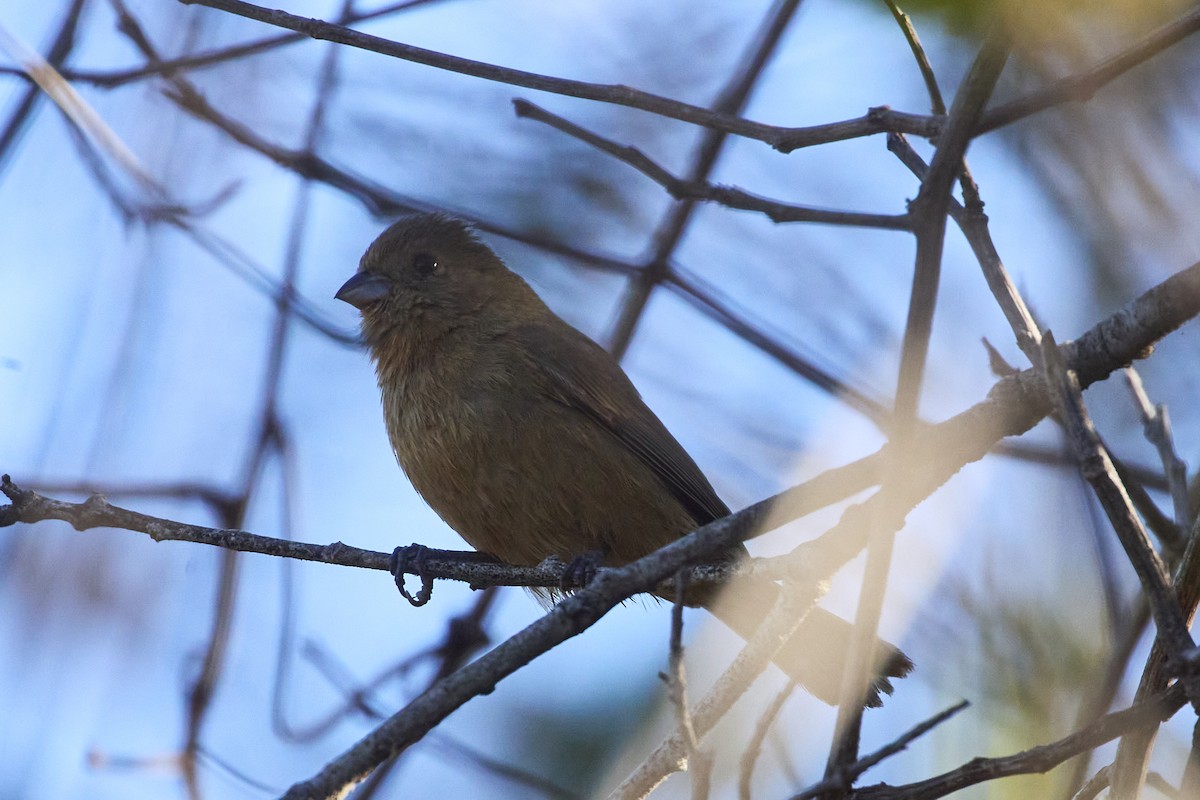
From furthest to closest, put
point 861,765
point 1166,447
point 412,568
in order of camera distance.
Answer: point 412,568 < point 1166,447 < point 861,765

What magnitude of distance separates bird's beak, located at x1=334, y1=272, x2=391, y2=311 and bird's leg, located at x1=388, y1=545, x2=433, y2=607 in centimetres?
139

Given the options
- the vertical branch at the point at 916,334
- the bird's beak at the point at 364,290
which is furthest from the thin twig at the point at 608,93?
the bird's beak at the point at 364,290

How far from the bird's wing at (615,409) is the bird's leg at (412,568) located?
845 mm

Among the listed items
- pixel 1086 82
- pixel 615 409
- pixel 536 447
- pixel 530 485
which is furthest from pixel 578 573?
pixel 1086 82

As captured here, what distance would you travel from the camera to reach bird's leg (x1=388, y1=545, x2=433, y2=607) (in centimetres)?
414

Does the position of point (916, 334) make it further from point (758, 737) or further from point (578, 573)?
point (578, 573)

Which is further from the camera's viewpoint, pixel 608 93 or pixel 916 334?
pixel 608 93

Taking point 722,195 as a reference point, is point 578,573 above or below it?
below

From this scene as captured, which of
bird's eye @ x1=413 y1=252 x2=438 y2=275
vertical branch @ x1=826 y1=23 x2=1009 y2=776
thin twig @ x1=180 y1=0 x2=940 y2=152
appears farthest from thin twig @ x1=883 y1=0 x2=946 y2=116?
bird's eye @ x1=413 y1=252 x2=438 y2=275

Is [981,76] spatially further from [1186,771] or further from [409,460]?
[409,460]

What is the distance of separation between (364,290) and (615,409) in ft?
4.25

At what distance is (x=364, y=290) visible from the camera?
5.39 metres

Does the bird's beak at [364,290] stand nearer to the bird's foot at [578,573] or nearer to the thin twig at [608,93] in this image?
the bird's foot at [578,573]

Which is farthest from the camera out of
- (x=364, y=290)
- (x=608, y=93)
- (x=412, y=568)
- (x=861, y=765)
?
(x=364, y=290)
